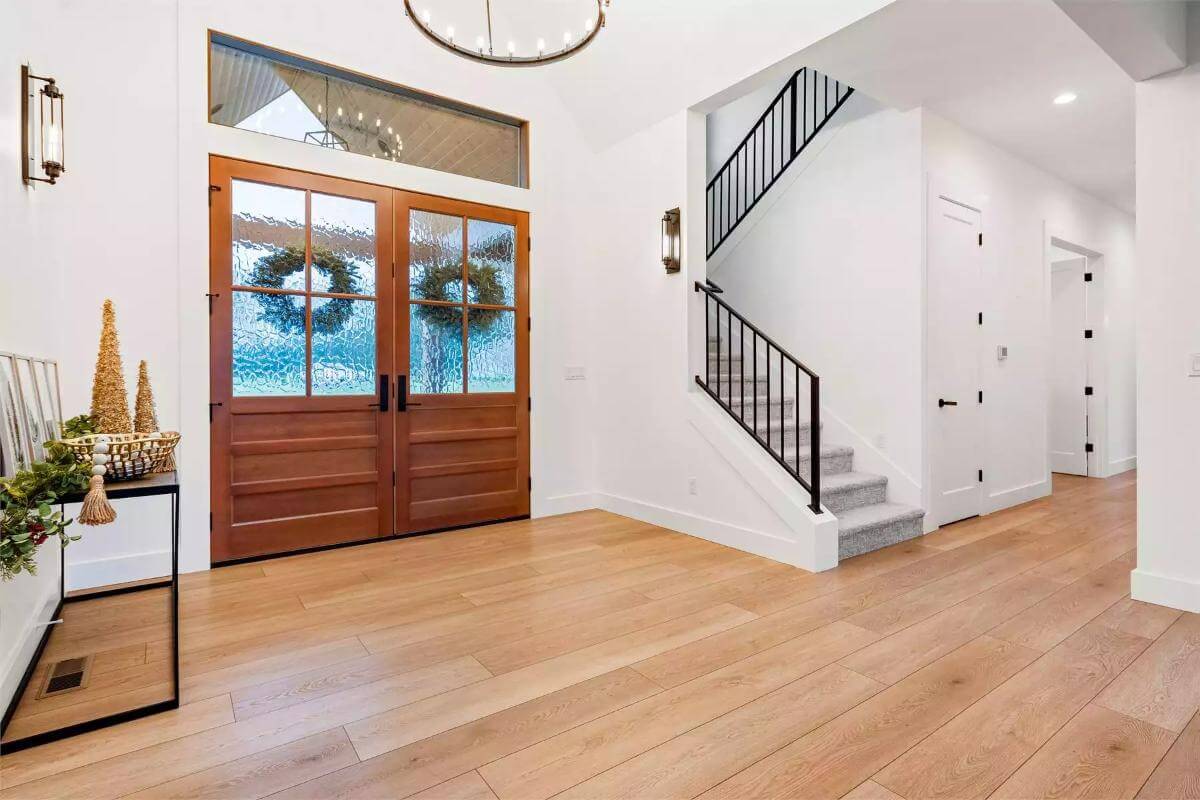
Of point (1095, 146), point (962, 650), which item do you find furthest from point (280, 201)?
point (1095, 146)

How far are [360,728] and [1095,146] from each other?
6683 mm

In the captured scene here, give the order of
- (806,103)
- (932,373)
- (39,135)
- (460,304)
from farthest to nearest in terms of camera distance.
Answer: (806,103)
(460,304)
(932,373)
(39,135)

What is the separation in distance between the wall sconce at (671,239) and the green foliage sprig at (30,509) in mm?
3555

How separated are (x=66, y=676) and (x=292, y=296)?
237 cm

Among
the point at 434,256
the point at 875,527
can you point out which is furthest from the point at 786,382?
the point at 434,256

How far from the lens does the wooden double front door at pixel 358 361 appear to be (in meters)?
3.75

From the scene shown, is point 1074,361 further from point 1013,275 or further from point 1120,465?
point 1013,275

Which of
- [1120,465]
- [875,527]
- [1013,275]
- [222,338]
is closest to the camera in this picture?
[222,338]

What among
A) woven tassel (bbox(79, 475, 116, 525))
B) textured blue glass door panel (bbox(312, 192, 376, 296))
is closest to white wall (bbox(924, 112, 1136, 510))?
textured blue glass door panel (bbox(312, 192, 376, 296))

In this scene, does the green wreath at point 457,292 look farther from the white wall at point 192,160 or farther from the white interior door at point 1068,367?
the white interior door at point 1068,367

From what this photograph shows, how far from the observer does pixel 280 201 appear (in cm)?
387

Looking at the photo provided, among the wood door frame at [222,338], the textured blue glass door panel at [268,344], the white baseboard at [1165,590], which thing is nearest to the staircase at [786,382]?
the white baseboard at [1165,590]

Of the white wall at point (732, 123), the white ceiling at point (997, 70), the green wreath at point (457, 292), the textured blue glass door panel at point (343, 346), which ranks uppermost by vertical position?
the white wall at point (732, 123)

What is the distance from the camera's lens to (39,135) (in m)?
2.73
